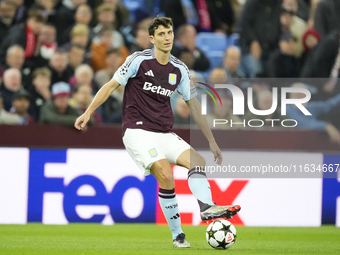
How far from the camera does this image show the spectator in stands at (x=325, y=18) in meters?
10.8

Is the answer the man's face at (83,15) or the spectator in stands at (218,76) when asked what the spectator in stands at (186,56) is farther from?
the man's face at (83,15)

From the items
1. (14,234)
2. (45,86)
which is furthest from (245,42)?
(14,234)

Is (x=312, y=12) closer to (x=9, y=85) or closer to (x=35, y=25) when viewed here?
(x=35, y=25)

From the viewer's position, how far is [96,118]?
912 cm

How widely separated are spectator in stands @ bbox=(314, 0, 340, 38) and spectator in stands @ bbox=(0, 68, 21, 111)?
17.5ft

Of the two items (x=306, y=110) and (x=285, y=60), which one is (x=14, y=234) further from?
(x=285, y=60)

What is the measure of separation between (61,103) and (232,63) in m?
2.98

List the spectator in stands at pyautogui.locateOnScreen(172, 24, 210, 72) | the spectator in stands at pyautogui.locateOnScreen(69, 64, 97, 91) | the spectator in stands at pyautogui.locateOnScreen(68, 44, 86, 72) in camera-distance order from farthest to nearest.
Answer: the spectator in stands at pyautogui.locateOnScreen(172, 24, 210, 72) → the spectator in stands at pyautogui.locateOnScreen(68, 44, 86, 72) → the spectator in stands at pyautogui.locateOnScreen(69, 64, 97, 91)

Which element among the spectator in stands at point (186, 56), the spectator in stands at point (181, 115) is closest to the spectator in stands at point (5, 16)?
the spectator in stands at point (186, 56)

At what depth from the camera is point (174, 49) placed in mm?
10039

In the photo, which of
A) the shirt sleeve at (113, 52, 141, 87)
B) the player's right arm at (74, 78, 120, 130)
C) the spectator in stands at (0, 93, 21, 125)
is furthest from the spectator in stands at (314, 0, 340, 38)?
the player's right arm at (74, 78, 120, 130)

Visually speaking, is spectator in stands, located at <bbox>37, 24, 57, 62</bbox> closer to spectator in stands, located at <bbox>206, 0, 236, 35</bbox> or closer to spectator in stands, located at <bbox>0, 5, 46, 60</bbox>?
spectator in stands, located at <bbox>0, 5, 46, 60</bbox>

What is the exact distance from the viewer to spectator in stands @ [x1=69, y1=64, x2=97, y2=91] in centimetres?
938

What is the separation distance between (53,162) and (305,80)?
4124 mm
